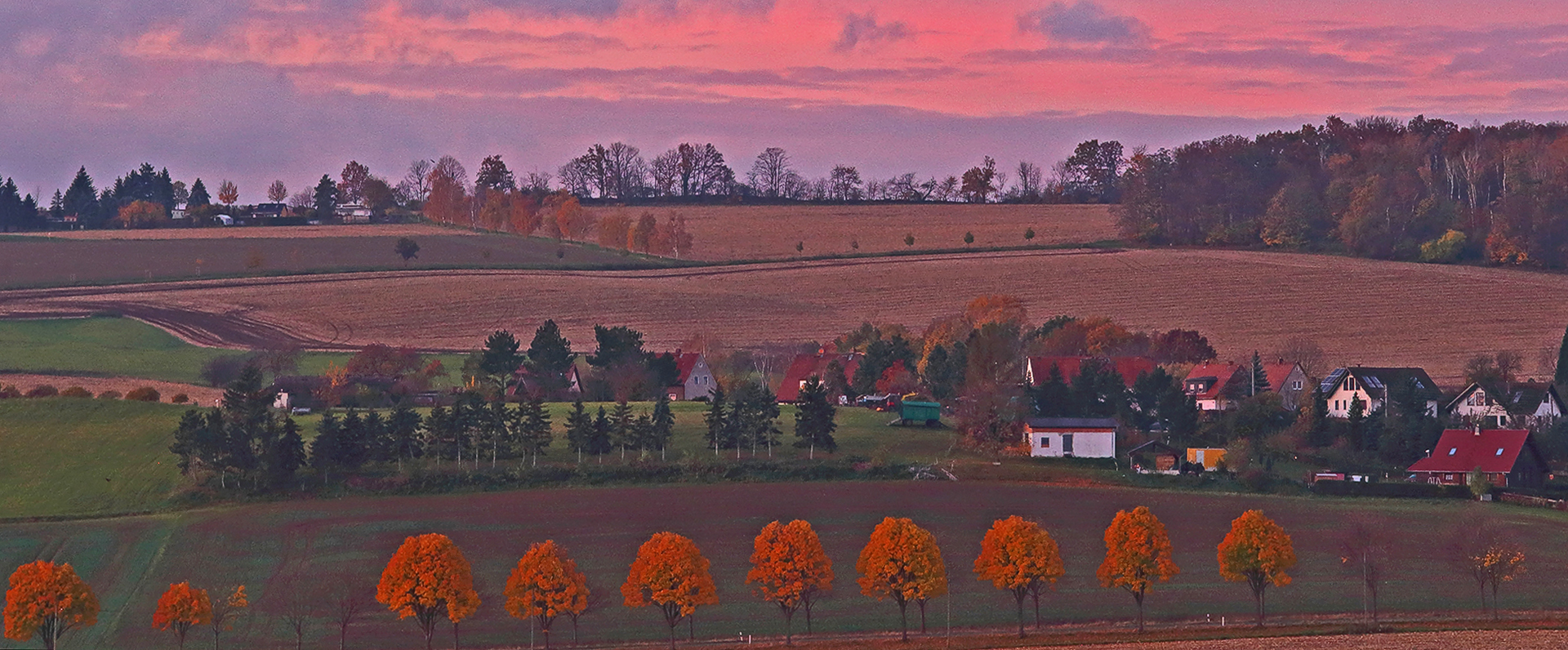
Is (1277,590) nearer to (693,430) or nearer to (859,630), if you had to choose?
(859,630)

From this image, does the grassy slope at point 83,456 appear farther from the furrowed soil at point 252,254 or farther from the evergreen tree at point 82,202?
the evergreen tree at point 82,202

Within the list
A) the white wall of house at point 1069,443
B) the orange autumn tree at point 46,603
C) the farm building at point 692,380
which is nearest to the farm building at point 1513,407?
the white wall of house at point 1069,443

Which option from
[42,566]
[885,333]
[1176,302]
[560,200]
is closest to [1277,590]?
[42,566]

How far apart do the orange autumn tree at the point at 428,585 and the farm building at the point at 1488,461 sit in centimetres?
4263

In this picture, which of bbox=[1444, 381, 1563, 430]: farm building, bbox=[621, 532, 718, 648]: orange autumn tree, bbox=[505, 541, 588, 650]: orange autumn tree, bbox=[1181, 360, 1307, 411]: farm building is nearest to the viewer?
bbox=[505, 541, 588, 650]: orange autumn tree

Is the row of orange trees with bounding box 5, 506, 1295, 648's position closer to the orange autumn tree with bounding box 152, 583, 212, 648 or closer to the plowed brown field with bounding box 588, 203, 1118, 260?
the orange autumn tree with bounding box 152, 583, 212, 648

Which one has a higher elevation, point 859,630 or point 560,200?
point 560,200

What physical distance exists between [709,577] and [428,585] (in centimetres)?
856

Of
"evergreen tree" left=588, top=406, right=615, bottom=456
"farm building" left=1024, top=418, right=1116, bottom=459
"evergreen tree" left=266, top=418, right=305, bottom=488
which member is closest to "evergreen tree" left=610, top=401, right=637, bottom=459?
"evergreen tree" left=588, top=406, right=615, bottom=456

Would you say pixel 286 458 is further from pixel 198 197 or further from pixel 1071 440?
pixel 198 197

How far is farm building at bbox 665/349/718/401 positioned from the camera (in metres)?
101

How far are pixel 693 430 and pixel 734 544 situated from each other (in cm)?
2160

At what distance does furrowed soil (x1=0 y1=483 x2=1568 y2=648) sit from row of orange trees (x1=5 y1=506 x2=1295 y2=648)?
919mm

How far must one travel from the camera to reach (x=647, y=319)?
12200cm
